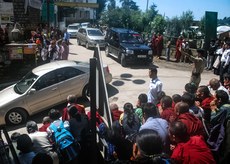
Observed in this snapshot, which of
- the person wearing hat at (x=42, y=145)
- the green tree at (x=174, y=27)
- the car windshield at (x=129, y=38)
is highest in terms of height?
the green tree at (x=174, y=27)

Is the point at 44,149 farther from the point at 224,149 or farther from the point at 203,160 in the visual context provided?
the point at 224,149

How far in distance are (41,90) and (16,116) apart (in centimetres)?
111

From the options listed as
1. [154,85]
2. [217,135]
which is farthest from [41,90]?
[217,135]

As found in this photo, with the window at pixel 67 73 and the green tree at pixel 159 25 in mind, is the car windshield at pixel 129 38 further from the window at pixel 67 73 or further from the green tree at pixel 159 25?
the green tree at pixel 159 25

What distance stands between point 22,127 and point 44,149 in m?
4.07

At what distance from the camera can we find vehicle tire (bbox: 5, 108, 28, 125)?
8.27 meters

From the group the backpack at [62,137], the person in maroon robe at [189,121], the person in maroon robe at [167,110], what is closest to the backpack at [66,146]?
the backpack at [62,137]

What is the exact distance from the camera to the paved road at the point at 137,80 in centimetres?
1067

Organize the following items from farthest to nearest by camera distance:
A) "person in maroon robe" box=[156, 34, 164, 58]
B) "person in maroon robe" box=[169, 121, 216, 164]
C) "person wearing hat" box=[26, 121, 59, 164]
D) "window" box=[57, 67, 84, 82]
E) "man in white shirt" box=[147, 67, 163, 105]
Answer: "person in maroon robe" box=[156, 34, 164, 58]
"window" box=[57, 67, 84, 82]
"man in white shirt" box=[147, 67, 163, 105]
"person wearing hat" box=[26, 121, 59, 164]
"person in maroon robe" box=[169, 121, 216, 164]

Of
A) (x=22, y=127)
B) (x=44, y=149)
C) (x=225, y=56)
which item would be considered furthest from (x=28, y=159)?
(x=225, y=56)

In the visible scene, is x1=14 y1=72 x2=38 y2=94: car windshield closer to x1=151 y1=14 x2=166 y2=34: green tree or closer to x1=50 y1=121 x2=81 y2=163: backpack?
x1=50 y1=121 x2=81 y2=163: backpack

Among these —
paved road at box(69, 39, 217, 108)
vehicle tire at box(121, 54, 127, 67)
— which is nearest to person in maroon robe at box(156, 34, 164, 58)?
paved road at box(69, 39, 217, 108)

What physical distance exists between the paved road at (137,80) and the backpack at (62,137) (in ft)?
12.4

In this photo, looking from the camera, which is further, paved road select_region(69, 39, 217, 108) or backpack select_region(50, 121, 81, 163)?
paved road select_region(69, 39, 217, 108)
